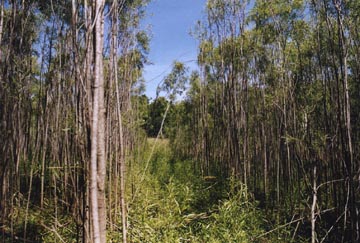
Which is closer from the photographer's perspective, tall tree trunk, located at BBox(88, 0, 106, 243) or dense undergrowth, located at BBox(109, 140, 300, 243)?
tall tree trunk, located at BBox(88, 0, 106, 243)

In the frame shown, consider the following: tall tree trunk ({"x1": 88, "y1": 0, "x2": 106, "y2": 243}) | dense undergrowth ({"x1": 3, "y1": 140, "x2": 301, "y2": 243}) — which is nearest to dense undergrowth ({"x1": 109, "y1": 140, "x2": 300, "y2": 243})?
dense undergrowth ({"x1": 3, "y1": 140, "x2": 301, "y2": 243})

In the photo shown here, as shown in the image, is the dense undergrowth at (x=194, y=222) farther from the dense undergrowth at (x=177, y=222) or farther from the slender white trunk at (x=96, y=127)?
the slender white trunk at (x=96, y=127)

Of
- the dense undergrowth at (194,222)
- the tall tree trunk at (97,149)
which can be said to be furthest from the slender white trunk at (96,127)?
the dense undergrowth at (194,222)

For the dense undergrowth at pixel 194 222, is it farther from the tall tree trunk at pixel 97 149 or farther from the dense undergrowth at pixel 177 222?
the tall tree trunk at pixel 97 149

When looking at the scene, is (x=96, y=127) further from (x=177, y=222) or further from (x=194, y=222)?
(x=194, y=222)

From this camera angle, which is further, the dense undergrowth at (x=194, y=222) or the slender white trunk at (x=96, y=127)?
the dense undergrowth at (x=194, y=222)

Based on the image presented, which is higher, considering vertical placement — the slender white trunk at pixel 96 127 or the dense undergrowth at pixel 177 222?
the slender white trunk at pixel 96 127

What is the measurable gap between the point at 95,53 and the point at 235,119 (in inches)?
179

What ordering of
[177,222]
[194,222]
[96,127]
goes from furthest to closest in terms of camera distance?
[194,222] < [177,222] < [96,127]

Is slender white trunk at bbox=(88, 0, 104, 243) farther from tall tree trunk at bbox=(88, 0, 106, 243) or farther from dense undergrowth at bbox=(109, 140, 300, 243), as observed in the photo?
dense undergrowth at bbox=(109, 140, 300, 243)

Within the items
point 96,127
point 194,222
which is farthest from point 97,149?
point 194,222

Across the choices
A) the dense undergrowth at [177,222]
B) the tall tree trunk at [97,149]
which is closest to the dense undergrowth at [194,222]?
the dense undergrowth at [177,222]

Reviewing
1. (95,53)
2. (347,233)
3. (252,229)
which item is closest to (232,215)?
(252,229)

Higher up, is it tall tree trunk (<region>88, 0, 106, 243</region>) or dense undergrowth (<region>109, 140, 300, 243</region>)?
tall tree trunk (<region>88, 0, 106, 243</region>)
